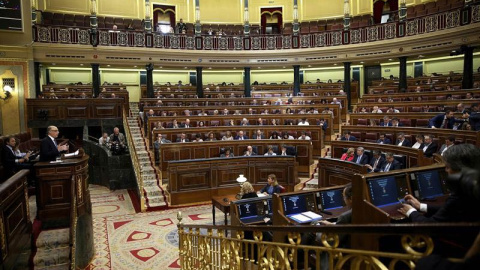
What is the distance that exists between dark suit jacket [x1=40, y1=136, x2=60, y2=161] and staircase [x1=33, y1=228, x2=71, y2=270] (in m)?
1.03

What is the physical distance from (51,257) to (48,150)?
151 cm

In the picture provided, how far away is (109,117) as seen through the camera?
1248 centimetres

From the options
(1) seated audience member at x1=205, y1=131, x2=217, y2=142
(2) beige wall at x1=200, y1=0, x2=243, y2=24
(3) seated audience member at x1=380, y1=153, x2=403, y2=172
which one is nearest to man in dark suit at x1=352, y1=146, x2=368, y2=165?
(3) seated audience member at x1=380, y1=153, x2=403, y2=172

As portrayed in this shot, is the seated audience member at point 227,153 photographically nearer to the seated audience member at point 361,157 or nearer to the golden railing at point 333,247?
Answer: the seated audience member at point 361,157

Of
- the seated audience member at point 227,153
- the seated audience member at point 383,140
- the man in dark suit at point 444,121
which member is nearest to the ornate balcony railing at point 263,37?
the man in dark suit at point 444,121

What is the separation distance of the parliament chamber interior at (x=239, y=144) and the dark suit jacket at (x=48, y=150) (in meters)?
0.03

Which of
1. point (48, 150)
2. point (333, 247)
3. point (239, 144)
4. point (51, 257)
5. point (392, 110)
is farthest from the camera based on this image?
point (392, 110)

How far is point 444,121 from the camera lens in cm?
793

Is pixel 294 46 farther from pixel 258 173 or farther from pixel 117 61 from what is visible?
pixel 258 173

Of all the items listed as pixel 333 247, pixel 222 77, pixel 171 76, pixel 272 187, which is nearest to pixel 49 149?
pixel 272 187

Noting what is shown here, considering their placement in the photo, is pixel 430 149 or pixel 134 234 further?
pixel 430 149

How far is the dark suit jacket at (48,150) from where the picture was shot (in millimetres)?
4914

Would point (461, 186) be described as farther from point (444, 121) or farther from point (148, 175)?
point (148, 175)

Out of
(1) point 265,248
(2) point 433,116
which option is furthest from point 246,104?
(1) point 265,248
